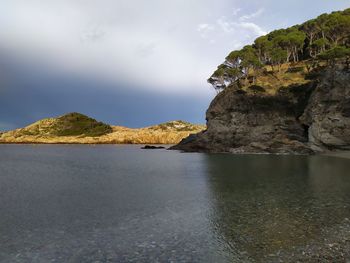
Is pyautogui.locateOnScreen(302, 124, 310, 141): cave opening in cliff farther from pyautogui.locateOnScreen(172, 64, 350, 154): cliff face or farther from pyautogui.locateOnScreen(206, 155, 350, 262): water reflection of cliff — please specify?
pyautogui.locateOnScreen(206, 155, 350, 262): water reflection of cliff

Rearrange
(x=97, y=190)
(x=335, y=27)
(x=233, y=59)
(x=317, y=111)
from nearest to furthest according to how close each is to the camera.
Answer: (x=97, y=190)
(x=317, y=111)
(x=335, y=27)
(x=233, y=59)

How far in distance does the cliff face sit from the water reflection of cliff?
2018 inches

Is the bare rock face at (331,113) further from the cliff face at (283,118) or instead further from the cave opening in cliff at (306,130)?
the cave opening in cliff at (306,130)

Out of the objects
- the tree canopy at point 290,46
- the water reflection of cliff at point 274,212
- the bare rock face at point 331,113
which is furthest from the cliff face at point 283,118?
the water reflection of cliff at point 274,212

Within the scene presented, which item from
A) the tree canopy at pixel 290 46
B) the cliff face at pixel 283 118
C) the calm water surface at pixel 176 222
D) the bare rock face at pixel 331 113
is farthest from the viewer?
the tree canopy at pixel 290 46

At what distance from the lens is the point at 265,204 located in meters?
28.2

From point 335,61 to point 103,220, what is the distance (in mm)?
97695

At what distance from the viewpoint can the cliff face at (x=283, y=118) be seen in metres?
91.1

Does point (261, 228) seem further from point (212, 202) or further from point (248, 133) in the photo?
point (248, 133)

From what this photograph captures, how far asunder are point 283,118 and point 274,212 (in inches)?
3357

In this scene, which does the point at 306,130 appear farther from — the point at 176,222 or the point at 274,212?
the point at 176,222

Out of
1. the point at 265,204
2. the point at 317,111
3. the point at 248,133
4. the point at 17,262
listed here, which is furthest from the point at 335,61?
the point at 17,262

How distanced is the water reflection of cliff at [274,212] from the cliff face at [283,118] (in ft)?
168

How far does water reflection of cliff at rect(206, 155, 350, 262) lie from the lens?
17703mm
